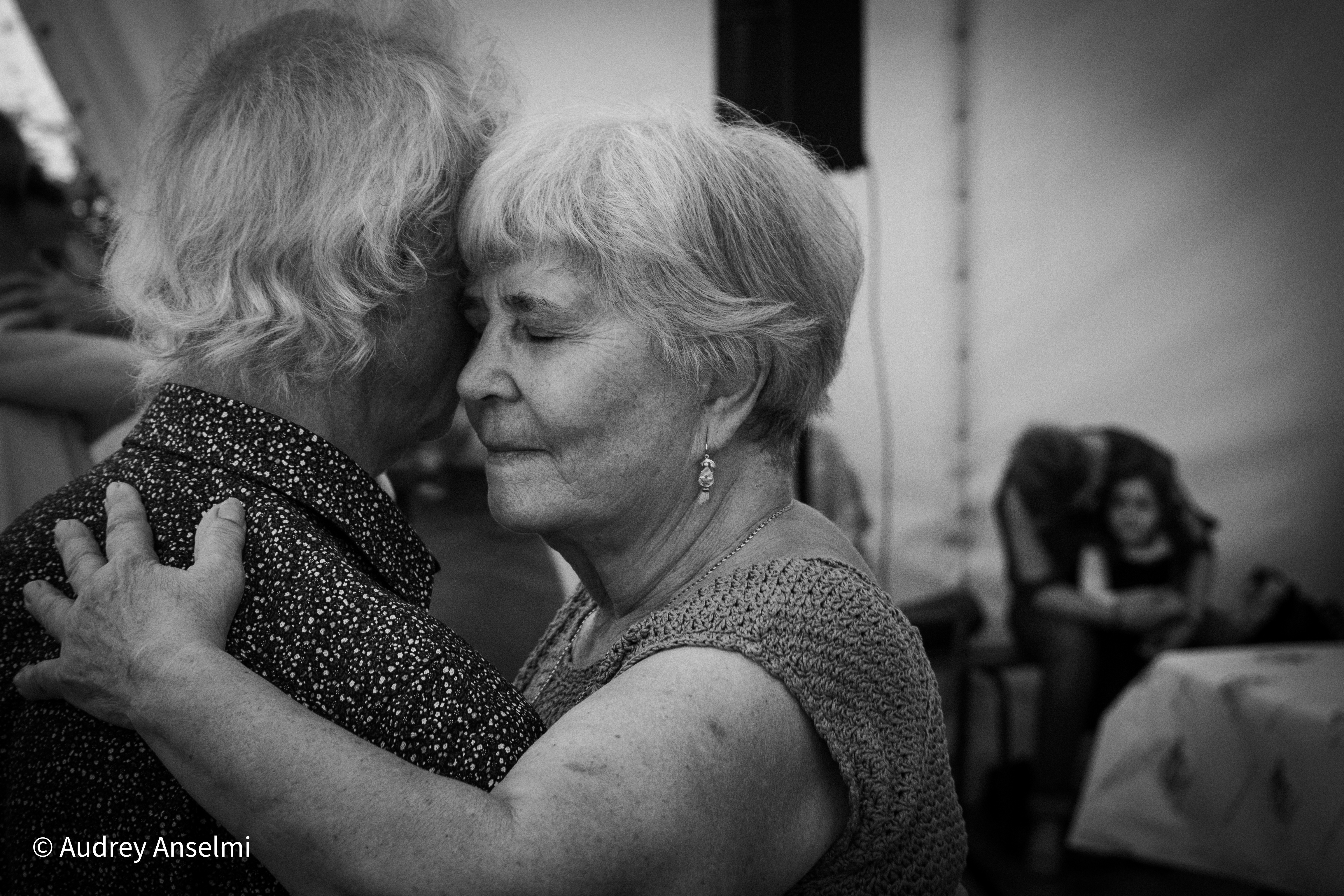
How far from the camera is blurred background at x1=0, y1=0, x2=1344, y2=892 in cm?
418

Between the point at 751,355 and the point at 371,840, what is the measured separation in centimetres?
76

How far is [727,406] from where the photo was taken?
1.53 metres

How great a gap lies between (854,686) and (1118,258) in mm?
3626

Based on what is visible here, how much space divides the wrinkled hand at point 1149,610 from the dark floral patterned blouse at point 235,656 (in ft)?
12.4

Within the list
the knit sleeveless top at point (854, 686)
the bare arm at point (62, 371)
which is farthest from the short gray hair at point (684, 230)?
the bare arm at point (62, 371)

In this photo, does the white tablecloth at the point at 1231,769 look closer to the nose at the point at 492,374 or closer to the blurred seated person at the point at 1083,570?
the blurred seated person at the point at 1083,570

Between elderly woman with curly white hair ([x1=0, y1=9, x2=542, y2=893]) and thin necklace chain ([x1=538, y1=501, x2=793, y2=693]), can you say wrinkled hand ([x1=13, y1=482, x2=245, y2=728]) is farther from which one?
thin necklace chain ([x1=538, y1=501, x2=793, y2=693])

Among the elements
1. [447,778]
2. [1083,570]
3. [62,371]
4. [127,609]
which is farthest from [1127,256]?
[127,609]

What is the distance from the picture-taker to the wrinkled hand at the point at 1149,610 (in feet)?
14.8

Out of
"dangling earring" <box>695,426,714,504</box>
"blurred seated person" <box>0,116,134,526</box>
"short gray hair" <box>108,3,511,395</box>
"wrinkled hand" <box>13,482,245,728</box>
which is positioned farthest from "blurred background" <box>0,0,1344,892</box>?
"wrinkled hand" <box>13,482,245,728</box>

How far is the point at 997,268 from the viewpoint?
4.35 meters

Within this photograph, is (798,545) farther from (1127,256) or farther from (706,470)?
(1127,256)

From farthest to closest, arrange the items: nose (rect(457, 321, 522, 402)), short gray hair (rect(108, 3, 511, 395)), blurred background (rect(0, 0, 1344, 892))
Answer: blurred background (rect(0, 0, 1344, 892))
nose (rect(457, 321, 522, 402))
short gray hair (rect(108, 3, 511, 395))

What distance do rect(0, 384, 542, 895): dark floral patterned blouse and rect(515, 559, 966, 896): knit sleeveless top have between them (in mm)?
240
